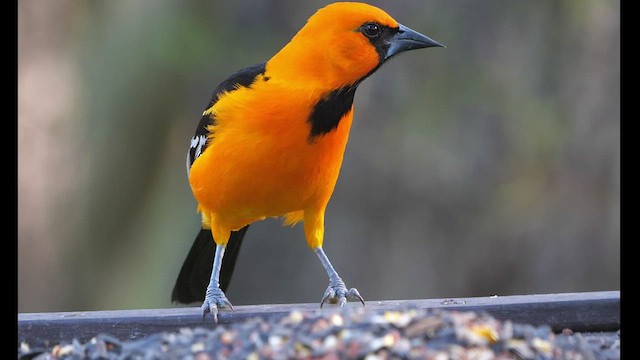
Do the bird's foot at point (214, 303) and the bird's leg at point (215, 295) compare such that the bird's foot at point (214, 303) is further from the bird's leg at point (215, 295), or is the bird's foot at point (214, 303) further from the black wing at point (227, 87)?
the black wing at point (227, 87)

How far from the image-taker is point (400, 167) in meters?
8.12

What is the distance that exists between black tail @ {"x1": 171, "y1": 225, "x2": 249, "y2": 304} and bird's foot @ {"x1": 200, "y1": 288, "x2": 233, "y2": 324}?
2.43ft

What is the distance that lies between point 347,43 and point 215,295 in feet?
4.36

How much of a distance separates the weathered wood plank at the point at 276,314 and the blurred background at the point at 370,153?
4086mm

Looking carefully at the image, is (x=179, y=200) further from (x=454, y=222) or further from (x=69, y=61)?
(x=454, y=222)

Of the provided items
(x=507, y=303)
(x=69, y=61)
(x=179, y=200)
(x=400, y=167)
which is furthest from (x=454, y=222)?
(x=507, y=303)

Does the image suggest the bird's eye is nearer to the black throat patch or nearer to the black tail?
the black throat patch

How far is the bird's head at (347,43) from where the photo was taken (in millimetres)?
4535

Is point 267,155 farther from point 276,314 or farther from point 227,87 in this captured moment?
point 276,314

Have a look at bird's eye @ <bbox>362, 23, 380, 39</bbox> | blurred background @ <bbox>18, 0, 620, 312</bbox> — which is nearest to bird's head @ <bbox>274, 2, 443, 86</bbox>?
bird's eye @ <bbox>362, 23, 380, 39</bbox>

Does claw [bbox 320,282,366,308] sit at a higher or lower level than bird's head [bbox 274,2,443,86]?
lower

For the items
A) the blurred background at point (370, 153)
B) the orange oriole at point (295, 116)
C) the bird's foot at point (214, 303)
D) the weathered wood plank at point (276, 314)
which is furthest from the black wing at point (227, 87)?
the blurred background at point (370, 153)

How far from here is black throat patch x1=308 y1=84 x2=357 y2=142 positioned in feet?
14.8

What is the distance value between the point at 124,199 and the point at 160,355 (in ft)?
18.8
